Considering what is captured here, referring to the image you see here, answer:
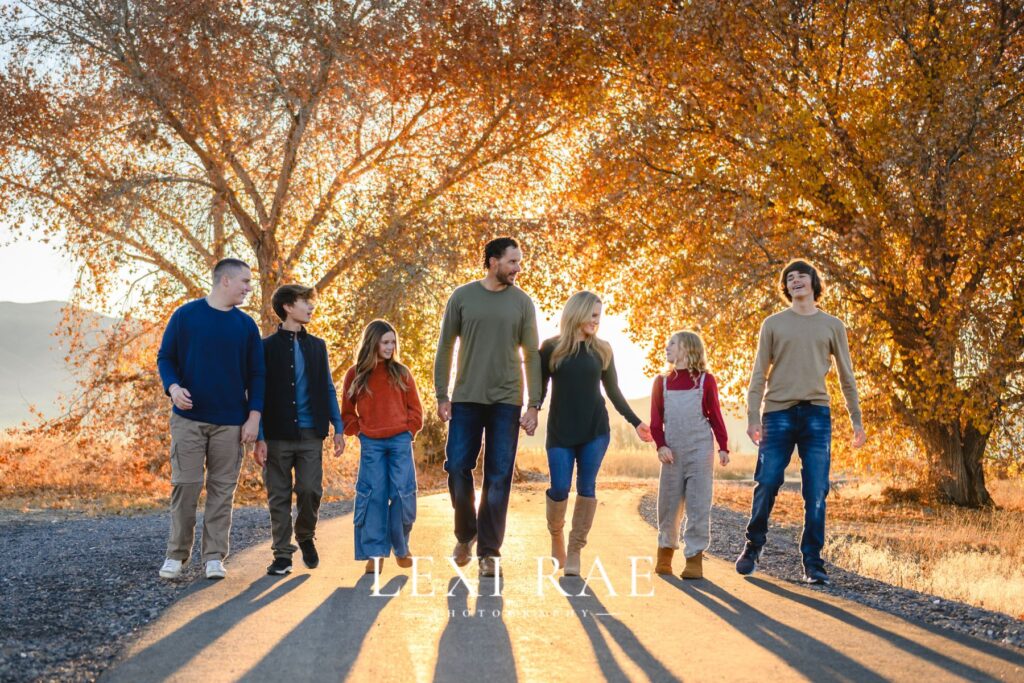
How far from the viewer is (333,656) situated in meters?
5.48

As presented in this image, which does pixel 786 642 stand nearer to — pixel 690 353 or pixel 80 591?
pixel 690 353

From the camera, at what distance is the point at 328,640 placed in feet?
19.1

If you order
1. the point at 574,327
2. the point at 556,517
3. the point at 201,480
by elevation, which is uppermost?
the point at 574,327

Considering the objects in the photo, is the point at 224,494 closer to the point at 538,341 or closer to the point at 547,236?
the point at 538,341

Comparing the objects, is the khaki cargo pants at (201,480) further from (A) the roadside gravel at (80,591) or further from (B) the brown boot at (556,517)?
(B) the brown boot at (556,517)

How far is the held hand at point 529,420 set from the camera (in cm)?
757

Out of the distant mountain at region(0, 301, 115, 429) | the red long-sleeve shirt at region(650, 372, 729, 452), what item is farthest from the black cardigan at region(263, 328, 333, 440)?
the distant mountain at region(0, 301, 115, 429)

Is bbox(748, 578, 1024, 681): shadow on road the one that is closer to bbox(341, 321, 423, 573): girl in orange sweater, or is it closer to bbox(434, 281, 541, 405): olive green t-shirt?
bbox(434, 281, 541, 405): olive green t-shirt

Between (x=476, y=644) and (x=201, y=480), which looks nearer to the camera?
(x=476, y=644)

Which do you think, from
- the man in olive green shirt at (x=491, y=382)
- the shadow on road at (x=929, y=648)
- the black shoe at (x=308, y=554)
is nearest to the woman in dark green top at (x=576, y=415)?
the man in olive green shirt at (x=491, y=382)

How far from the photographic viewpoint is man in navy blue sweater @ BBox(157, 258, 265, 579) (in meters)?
7.94

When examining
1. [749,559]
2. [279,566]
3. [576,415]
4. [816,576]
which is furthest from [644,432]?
[279,566]

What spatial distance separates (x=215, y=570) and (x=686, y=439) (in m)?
3.81

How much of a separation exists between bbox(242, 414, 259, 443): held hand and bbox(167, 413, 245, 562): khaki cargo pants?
13cm
